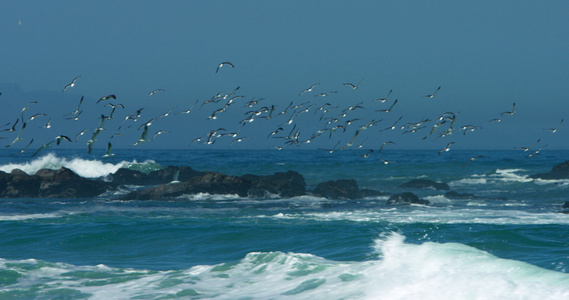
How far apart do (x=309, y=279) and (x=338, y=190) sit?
2176 cm

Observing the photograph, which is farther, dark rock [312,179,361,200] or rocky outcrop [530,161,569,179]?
rocky outcrop [530,161,569,179]

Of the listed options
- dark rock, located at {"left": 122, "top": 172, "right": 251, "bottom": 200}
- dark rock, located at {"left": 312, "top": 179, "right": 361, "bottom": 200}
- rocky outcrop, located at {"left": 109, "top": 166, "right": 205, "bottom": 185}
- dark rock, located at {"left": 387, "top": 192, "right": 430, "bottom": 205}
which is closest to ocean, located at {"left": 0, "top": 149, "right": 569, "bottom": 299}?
dark rock, located at {"left": 387, "top": 192, "right": 430, "bottom": 205}

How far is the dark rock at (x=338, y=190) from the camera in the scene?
35.3 m

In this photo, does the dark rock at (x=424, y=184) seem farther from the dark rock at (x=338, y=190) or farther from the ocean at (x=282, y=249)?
the dark rock at (x=338, y=190)

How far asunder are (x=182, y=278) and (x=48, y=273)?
3382 mm

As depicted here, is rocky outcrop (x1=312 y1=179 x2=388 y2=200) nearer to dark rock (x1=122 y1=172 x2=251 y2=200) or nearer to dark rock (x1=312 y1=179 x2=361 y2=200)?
dark rock (x1=312 y1=179 x2=361 y2=200)

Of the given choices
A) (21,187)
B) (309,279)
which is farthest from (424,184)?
(309,279)

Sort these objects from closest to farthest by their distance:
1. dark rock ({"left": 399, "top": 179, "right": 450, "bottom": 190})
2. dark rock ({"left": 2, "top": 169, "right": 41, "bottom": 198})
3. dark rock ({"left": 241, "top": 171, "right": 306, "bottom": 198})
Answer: dark rock ({"left": 241, "top": 171, "right": 306, "bottom": 198}) → dark rock ({"left": 2, "top": 169, "right": 41, "bottom": 198}) → dark rock ({"left": 399, "top": 179, "right": 450, "bottom": 190})

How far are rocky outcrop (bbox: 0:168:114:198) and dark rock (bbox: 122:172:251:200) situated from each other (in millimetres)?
3987

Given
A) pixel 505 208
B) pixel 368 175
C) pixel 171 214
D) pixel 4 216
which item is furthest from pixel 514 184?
pixel 4 216

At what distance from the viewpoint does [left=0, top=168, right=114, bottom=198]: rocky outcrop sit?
3638cm

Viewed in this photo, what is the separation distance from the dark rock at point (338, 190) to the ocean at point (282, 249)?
164 centimetres

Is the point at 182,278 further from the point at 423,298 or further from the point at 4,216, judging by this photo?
the point at 4,216

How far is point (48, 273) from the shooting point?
15.1 metres
